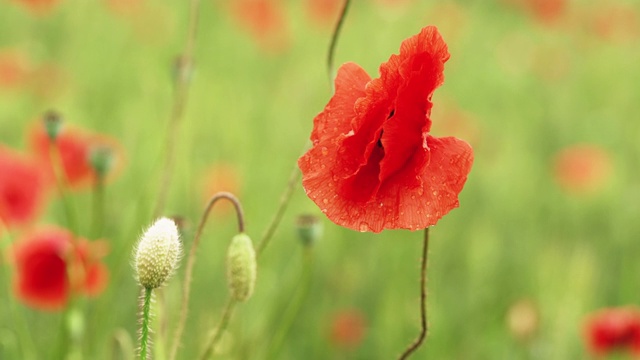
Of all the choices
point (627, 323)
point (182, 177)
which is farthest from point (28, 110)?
point (627, 323)

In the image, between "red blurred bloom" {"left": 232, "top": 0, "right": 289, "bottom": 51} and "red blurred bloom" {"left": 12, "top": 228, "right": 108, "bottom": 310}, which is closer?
"red blurred bloom" {"left": 12, "top": 228, "right": 108, "bottom": 310}

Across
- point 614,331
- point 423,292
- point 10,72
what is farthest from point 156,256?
point 10,72

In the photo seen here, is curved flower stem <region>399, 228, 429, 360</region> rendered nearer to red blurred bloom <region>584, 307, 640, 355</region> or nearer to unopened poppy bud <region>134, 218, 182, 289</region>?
unopened poppy bud <region>134, 218, 182, 289</region>

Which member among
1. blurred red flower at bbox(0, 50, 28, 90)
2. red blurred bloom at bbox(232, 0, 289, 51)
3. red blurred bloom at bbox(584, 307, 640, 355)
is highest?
red blurred bloom at bbox(232, 0, 289, 51)

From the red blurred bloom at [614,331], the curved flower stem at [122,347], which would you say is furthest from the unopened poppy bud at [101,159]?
the red blurred bloom at [614,331]

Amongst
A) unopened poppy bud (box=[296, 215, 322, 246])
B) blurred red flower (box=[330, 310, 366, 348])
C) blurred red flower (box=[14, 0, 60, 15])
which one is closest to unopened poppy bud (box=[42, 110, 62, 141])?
unopened poppy bud (box=[296, 215, 322, 246])

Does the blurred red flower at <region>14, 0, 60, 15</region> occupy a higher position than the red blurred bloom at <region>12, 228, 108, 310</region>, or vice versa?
the blurred red flower at <region>14, 0, 60, 15</region>
